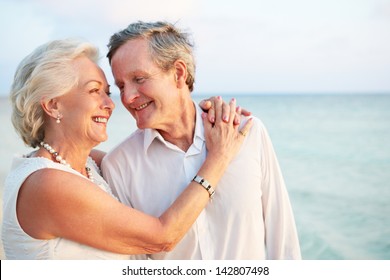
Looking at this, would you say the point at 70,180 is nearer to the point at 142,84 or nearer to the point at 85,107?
the point at 85,107

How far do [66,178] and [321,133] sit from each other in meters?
17.5

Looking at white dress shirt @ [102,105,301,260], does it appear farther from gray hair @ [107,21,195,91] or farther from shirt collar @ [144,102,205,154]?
gray hair @ [107,21,195,91]

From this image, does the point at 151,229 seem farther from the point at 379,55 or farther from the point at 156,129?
the point at 379,55

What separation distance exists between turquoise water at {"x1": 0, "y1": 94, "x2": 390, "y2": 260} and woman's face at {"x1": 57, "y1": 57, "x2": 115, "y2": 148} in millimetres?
873

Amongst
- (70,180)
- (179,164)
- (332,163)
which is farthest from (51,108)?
(332,163)

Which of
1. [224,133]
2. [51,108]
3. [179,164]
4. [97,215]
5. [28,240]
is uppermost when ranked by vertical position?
[51,108]

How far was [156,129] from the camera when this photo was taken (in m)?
2.75

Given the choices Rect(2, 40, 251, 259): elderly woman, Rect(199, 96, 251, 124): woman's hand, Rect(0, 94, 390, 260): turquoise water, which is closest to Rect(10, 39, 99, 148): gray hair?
Rect(2, 40, 251, 259): elderly woman

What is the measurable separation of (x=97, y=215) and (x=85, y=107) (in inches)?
19.3

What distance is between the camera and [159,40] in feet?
8.81

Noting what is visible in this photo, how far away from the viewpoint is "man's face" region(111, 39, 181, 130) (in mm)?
2629

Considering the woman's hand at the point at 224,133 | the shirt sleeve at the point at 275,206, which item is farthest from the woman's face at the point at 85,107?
the shirt sleeve at the point at 275,206

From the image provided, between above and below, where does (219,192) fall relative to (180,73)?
below

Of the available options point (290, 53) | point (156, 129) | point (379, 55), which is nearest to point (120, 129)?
point (290, 53)
